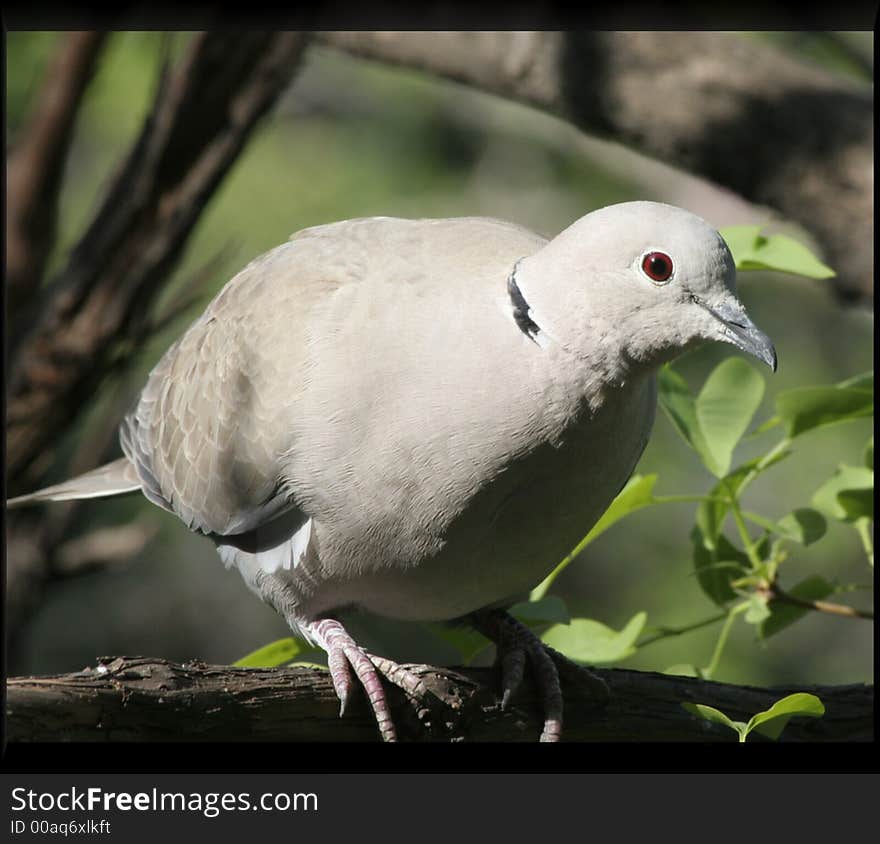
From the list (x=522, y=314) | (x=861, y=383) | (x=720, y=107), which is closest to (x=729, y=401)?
(x=861, y=383)

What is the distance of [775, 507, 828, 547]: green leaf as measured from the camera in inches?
82.7

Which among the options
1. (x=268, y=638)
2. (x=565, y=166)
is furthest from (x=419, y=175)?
(x=268, y=638)

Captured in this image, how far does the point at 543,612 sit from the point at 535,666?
6.3 inches

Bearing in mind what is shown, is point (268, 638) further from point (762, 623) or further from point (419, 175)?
point (762, 623)

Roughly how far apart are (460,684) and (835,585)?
712 mm

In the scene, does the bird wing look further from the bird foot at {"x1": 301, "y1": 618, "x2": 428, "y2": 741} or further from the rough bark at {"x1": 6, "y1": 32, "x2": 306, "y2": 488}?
the rough bark at {"x1": 6, "y1": 32, "x2": 306, "y2": 488}

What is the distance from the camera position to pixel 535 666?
7.03ft

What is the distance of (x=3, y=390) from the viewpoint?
2717mm

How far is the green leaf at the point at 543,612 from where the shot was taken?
6.59ft

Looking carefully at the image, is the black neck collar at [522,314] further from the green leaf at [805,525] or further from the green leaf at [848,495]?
the green leaf at [848,495]

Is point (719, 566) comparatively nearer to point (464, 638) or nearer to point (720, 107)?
point (464, 638)

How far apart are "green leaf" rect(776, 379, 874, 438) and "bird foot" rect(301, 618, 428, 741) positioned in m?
0.77

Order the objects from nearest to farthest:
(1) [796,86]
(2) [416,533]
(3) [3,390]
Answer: (2) [416,533] → (3) [3,390] → (1) [796,86]

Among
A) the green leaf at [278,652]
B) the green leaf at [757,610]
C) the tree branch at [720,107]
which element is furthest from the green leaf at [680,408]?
the tree branch at [720,107]
